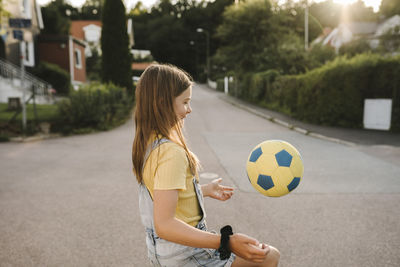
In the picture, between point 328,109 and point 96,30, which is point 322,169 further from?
point 96,30

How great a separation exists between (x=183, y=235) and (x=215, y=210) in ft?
10.4

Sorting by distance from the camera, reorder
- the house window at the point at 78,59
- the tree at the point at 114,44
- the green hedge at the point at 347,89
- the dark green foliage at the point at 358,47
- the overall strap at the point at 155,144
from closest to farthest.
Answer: the overall strap at the point at 155,144 < the green hedge at the point at 347,89 < the tree at the point at 114,44 < the house window at the point at 78,59 < the dark green foliage at the point at 358,47

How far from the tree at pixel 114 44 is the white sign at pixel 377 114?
1304 centimetres

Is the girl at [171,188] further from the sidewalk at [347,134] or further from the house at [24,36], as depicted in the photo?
the house at [24,36]

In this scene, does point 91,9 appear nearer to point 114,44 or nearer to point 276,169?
point 114,44

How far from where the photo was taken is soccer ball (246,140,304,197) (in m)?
2.58

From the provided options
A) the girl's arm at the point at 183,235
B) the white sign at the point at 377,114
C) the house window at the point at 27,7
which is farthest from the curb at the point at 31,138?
the house window at the point at 27,7

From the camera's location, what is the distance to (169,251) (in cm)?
165

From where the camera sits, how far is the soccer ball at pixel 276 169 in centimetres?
258

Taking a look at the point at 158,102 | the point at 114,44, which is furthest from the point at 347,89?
the point at 114,44

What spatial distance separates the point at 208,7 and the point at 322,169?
2728 inches

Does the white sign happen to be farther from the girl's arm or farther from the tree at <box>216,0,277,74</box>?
the tree at <box>216,0,277,74</box>

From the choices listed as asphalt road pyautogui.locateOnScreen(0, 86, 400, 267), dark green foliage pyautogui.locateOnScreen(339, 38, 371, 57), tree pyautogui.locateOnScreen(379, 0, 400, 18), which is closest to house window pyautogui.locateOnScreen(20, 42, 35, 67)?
asphalt road pyautogui.locateOnScreen(0, 86, 400, 267)

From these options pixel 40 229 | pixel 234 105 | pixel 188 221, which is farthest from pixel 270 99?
pixel 188 221
